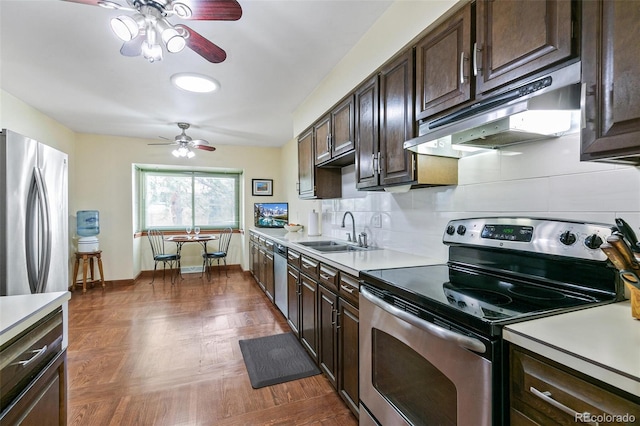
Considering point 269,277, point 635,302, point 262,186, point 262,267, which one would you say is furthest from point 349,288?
point 262,186

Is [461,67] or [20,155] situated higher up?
[461,67]

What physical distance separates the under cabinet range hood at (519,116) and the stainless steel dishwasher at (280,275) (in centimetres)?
199

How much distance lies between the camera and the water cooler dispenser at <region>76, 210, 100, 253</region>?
4543mm

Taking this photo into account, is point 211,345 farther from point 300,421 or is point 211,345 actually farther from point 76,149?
point 76,149

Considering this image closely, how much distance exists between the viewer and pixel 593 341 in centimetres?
74

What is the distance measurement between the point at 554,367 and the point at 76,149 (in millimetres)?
6198

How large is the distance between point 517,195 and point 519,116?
1.53 ft

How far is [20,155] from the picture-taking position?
2096 millimetres

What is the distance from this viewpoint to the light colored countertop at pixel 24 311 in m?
0.88

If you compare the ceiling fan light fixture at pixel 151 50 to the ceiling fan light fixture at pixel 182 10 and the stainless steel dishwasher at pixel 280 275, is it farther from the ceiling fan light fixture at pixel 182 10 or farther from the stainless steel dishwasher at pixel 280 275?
the stainless steel dishwasher at pixel 280 275

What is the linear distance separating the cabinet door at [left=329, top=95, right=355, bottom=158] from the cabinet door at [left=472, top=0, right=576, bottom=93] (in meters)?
1.19

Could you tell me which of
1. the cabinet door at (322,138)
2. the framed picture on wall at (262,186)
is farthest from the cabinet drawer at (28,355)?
the framed picture on wall at (262,186)

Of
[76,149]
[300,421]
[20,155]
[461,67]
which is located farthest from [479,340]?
[76,149]

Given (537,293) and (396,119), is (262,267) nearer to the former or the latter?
(396,119)
